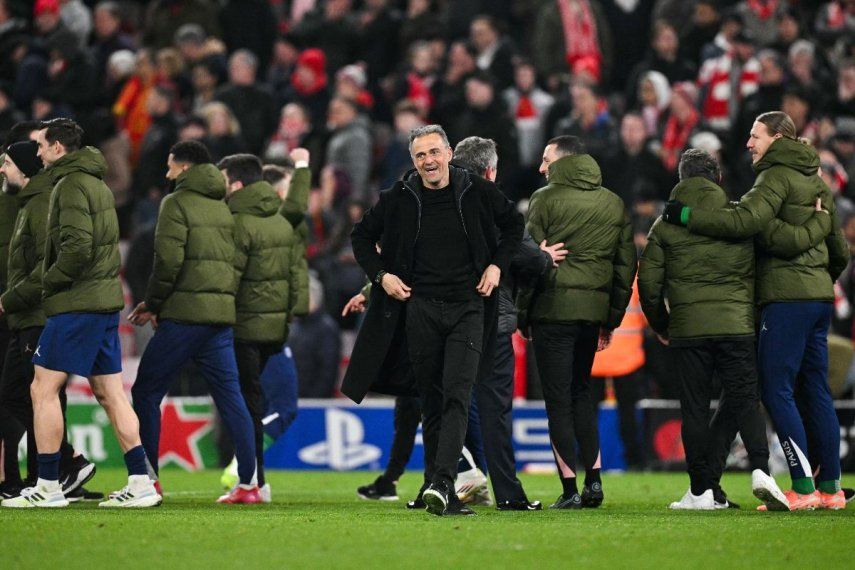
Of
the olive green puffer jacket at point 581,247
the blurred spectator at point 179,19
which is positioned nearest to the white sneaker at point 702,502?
the olive green puffer jacket at point 581,247

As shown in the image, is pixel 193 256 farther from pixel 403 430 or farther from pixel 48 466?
pixel 403 430

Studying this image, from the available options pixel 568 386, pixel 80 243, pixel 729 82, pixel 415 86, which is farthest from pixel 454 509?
pixel 415 86

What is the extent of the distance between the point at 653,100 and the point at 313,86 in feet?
14.8

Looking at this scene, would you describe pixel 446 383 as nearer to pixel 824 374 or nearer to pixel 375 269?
pixel 375 269

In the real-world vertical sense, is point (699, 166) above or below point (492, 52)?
below

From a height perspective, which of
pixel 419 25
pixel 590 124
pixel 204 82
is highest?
pixel 419 25

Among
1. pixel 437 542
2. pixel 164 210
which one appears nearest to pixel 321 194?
pixel 164 210

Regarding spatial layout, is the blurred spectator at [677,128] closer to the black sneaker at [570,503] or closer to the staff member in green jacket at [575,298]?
the staff member in green jacket at [575,298]

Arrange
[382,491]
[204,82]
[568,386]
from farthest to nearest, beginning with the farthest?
1. [204,82]
2. [382,491]
3. [568,386]

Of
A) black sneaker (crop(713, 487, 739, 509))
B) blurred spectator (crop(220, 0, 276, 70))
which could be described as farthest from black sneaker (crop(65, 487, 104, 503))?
blurred spectator (crop(220, 0, 276, 70))

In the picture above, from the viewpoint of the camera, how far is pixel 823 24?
67.8ft

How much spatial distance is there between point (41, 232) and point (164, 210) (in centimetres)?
83

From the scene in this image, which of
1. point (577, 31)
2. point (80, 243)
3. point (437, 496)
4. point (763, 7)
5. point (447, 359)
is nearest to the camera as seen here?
point (437, 496)

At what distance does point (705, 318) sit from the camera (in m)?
10.8
